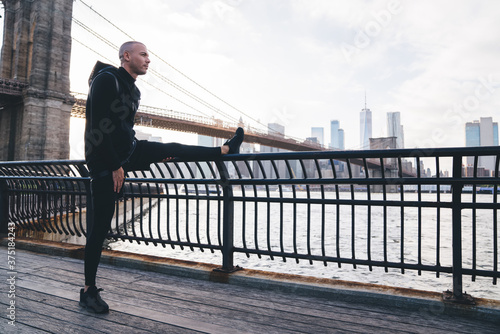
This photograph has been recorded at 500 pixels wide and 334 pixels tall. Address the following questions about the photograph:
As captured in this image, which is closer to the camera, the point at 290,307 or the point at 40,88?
the point at 290,307

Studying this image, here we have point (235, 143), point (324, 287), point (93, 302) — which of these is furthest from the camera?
point (235, 143)

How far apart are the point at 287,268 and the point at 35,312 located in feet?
24.8

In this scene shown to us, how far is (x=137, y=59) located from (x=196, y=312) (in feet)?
4.98

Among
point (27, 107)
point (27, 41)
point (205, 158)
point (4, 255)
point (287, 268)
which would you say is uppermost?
point (27, 41)

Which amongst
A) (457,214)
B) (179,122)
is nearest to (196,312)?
(457,214)

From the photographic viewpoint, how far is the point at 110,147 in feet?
6.43

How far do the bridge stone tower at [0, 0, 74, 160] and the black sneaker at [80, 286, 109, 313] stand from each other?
96.4ft

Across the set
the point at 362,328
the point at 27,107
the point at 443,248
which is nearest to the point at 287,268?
the point at 443,248

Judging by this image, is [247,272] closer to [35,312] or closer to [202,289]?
[202,289]

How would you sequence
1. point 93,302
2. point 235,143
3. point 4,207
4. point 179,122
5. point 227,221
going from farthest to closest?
1. point 179,122
2. point 4,207
3. point 227,221
4. point 235,143
5. point 93,302

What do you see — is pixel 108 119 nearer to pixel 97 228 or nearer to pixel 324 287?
pixel 97 228

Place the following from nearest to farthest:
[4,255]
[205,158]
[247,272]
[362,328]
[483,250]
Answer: [362,328] < [205,158] < [247,272] < [4,255] < [483,250]

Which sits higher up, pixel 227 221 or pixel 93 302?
pixel 227 221

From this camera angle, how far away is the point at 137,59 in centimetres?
215
